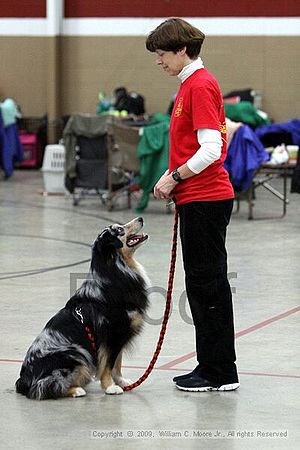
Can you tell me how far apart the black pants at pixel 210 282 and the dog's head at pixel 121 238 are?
192 mm

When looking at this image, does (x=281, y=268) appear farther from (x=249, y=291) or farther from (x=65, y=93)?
(x=65, y=93)

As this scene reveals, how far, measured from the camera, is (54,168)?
12719mm

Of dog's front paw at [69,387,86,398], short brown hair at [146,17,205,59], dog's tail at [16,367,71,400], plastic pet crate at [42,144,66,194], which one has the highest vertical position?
short brown hair at [146,17,205,59]

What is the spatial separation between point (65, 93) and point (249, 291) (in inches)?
399

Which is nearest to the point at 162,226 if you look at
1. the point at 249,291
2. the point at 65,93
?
the point at 249,291

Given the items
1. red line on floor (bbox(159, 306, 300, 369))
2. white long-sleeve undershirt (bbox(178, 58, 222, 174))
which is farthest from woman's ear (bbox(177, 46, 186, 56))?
red line on floor (bbox(159, 306, 300, 369))

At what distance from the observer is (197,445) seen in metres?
3.85

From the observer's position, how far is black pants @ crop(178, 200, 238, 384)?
443 cm

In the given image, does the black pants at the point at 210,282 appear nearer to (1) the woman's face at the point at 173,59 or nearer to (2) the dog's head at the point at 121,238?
(2) the dog's head at the point at 121,238

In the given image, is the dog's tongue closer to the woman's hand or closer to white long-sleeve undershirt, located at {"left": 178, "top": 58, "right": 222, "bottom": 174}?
the woman's hand
